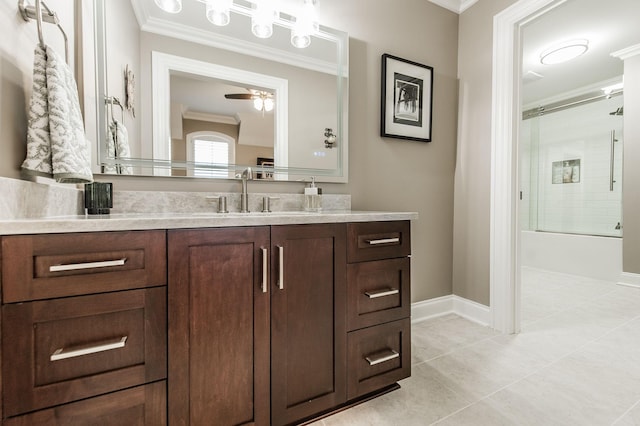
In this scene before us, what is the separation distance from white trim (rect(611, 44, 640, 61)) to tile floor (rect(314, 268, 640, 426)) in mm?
2607

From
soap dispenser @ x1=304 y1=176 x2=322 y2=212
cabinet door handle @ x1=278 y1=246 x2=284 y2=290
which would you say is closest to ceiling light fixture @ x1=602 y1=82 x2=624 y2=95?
soap dispenser @ x1=304 y1=176 x2=322 y2=212

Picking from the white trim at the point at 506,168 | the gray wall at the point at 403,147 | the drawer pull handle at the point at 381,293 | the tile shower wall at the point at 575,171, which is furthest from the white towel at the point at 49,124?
the tile shower wall at the point at 575,171

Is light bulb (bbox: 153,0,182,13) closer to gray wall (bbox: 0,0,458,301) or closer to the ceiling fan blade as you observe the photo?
the ceiling fan blade

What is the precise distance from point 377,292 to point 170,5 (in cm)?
174

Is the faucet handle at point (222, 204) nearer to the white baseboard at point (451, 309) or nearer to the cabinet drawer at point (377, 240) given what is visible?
the cabinet drawer at point (377, 240)

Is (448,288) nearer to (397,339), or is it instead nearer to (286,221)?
(397,339)

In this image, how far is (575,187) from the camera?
Result: 3906mm

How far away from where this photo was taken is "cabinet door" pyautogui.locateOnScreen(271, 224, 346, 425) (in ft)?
3.35

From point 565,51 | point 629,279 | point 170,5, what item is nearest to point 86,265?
point 170,5

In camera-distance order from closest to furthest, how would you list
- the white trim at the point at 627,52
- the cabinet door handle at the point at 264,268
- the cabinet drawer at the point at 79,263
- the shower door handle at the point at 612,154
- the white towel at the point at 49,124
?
the cabinet drawer at the point at 79,263 < the white towel at the point at 49,124 < the cabinet door handle at the point at 264,268 < the white trim at the point at 627,52 < the shower door handle at the point at 612,154

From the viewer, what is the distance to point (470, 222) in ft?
7.18

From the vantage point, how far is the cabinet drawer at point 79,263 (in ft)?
2.21

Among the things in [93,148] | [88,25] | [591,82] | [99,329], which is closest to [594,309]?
[591,82]

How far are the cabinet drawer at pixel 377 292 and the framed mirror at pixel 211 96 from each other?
76 cm
